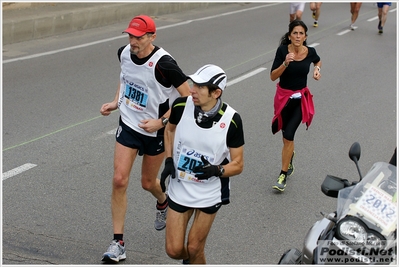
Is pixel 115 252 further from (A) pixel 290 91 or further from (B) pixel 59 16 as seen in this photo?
(B) pixel 59 16

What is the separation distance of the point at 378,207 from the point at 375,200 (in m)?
0.06

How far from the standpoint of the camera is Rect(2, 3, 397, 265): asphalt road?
6270 mm

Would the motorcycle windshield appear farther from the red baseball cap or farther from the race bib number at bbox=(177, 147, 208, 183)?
the red baseball cap

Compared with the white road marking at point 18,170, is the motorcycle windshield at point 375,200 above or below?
above

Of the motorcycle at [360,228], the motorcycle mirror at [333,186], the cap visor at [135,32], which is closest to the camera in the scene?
the motorcycle at [360,228]

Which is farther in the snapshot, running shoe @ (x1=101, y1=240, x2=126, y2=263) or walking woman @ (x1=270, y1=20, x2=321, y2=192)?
walking woman @ (x1=270, y1=20, x2=321, y2=192)

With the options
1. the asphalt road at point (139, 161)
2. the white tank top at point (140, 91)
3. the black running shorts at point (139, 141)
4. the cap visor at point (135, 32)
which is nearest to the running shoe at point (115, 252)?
the asphalt road at point (139, 161)

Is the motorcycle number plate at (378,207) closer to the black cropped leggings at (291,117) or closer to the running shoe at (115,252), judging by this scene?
the running shoe at (115,252)

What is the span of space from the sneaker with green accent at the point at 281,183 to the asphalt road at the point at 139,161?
0.08 m

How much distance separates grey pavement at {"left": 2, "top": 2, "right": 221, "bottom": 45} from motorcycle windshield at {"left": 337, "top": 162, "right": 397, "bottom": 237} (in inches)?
445

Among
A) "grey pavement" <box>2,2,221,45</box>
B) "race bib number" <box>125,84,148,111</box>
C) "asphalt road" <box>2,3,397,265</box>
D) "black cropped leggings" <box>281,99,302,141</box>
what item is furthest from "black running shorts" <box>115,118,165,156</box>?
"grey pavement" <box>2,2,221,45</box>

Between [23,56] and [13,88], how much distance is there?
8.33 ft

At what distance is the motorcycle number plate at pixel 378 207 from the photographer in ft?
13.6

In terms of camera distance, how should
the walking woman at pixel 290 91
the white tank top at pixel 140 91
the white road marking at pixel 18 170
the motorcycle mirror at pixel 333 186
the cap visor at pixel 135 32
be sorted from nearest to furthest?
1. the motorcycle mirror at pixel 333 186
2. the cap visor at pixel 135 32
3. the white tank top at pixel 140 91
4. the white road marking at pixel 18 170
5. the walking woman at pixel 290 91
